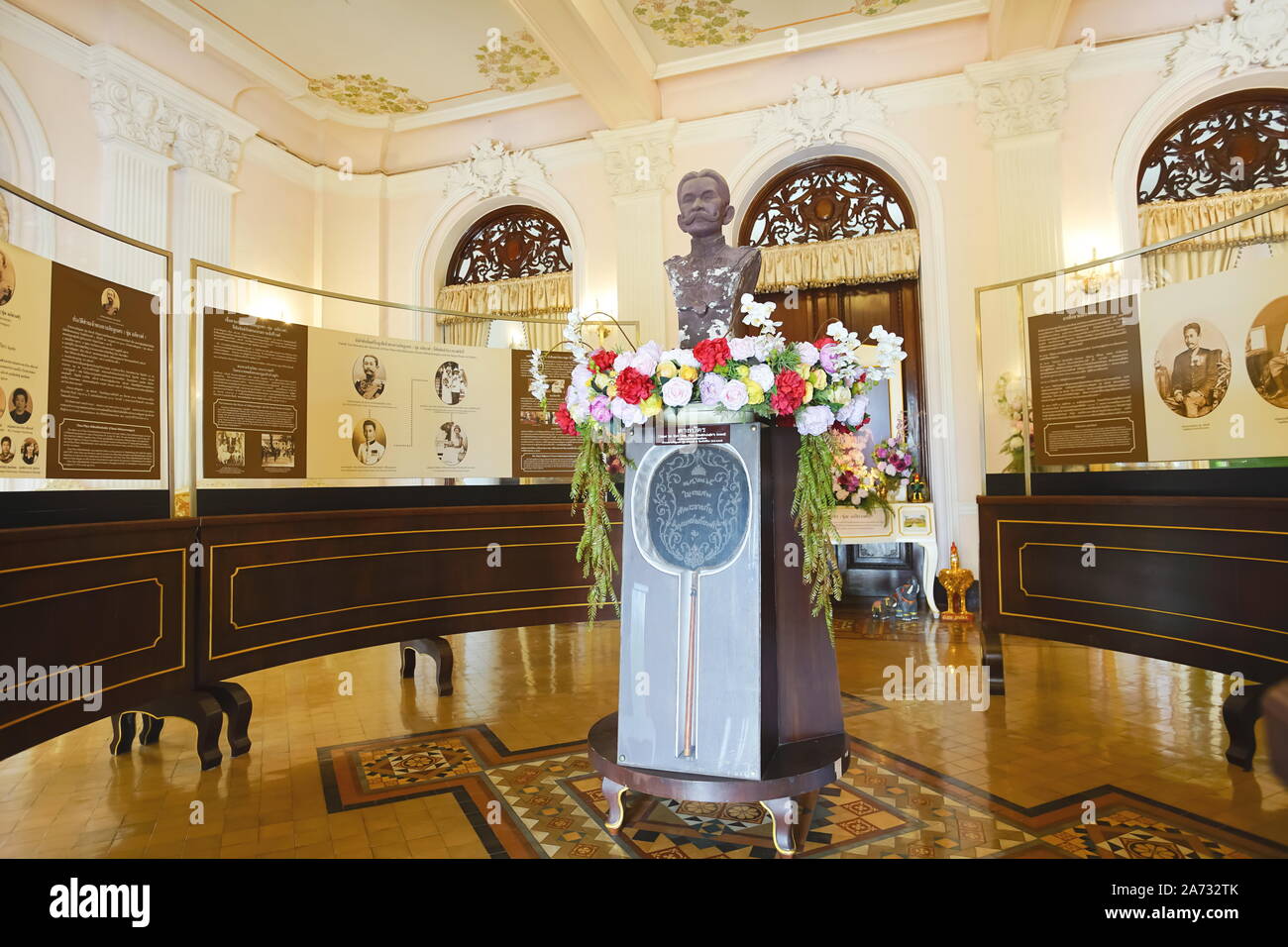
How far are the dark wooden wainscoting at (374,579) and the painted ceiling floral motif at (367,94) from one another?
5.62 metres

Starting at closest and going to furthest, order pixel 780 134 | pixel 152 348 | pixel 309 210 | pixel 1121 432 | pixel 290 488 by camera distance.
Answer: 1. pixel 152 348
2. pixel 1121 432
3. pixel 290 488
4. pixel 780 134
5. pixel 309 210

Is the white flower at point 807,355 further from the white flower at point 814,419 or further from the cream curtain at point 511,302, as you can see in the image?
the cream curtain at point 511,302

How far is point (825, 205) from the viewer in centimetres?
750

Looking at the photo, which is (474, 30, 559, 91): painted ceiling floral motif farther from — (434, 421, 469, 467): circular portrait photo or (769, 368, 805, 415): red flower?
(769, 368, 805, 415): red flower

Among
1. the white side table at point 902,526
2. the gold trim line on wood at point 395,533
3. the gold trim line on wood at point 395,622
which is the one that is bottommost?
the gold trim line on wood at point 395,622

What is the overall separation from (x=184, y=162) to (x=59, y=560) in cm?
557

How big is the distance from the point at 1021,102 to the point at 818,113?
1755 mm

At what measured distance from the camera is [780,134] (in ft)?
24.2

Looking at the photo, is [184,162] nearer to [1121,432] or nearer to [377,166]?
[377,166]

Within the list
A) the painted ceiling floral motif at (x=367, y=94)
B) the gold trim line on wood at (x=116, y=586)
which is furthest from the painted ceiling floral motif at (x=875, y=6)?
the gold trim line on wood at (x=116, y=586)

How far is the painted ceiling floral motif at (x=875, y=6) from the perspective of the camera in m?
6.61

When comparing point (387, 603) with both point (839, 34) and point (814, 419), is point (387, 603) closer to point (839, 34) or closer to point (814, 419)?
point (814, 419)

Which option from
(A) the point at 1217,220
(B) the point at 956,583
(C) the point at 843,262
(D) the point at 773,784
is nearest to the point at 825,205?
(C) the point at 843,262

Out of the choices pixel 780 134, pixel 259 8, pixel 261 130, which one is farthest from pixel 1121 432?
pixel 261 130
